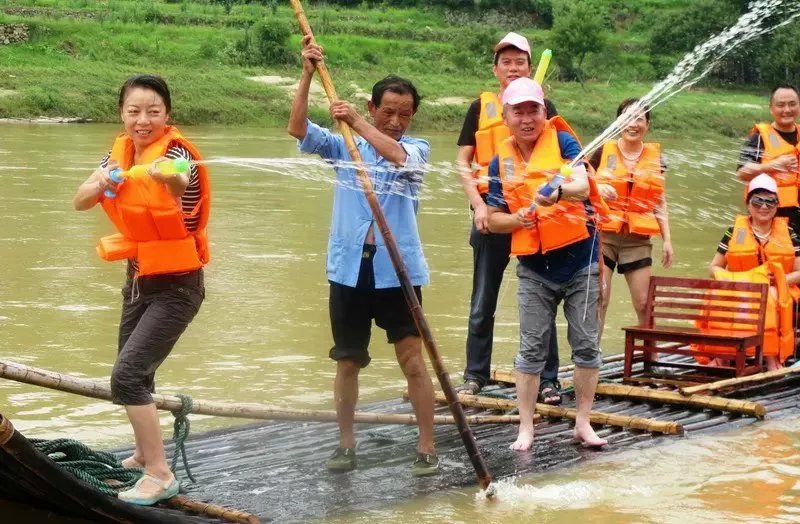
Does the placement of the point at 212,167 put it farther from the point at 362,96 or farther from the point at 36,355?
the point at 362,96

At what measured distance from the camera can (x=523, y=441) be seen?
643 cm

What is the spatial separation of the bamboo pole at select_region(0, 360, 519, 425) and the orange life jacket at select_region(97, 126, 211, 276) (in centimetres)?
55

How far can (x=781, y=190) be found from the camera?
8516 mm

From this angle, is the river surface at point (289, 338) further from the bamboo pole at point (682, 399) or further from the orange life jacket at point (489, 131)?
the orange life jacket at point (489, 131)

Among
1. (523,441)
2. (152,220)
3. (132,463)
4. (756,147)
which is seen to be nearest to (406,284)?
(152,220)

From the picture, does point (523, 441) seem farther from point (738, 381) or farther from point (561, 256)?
point (738, 381)

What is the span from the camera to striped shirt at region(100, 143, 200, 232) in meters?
5.21

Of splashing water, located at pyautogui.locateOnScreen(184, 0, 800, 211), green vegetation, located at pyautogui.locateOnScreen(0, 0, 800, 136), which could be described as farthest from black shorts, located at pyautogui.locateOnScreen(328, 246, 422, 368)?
green vegetation, located at pyautogui.locateOnScreen(0, 0, 800, 136)

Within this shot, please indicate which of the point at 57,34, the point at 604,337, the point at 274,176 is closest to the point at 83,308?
the point at 604,337

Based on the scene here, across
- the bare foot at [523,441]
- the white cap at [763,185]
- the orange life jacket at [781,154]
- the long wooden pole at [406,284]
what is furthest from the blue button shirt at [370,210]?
the orange life jacket at [781,154]

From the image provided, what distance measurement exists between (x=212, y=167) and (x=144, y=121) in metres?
19.3

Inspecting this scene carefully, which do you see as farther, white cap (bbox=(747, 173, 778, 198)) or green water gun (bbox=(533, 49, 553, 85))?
white cap (bbox=(747, 173, 778, 198))

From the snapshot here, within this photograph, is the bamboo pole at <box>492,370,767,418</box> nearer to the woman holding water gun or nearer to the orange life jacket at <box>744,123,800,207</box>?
the orange life jacket at <box>744,123,800,207</box>

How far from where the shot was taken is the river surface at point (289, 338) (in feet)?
19.4
